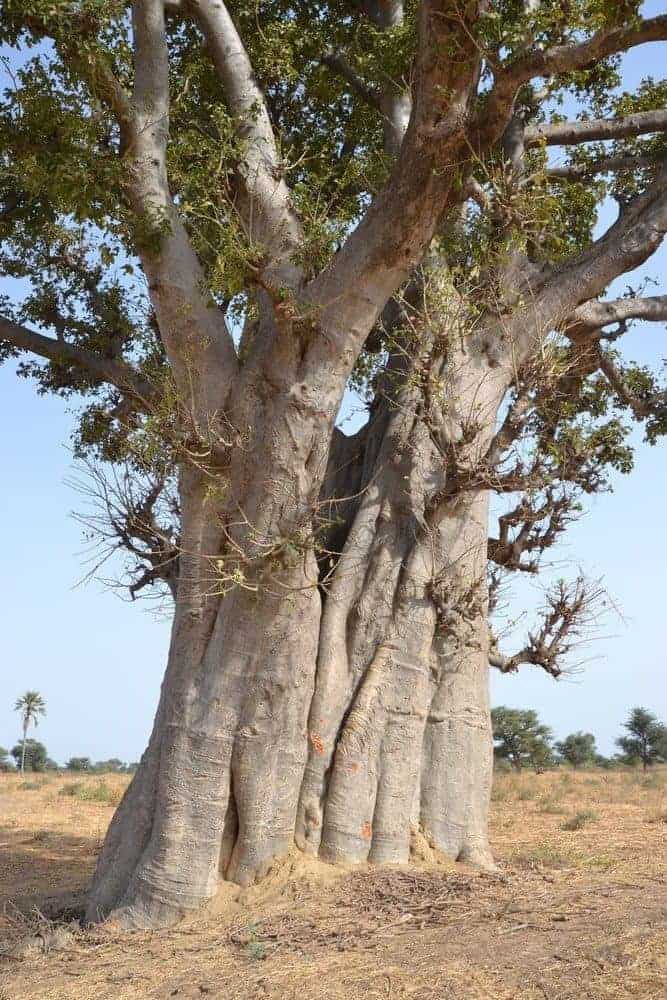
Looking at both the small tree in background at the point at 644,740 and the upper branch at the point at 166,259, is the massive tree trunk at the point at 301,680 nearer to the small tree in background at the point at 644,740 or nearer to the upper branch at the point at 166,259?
the upper branch at the point at 166,259

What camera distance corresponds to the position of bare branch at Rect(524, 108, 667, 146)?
8359mm

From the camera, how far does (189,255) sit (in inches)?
269

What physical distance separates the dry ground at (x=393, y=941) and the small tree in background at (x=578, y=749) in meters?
21.3

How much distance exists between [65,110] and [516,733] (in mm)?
21177

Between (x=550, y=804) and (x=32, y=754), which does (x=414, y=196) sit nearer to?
(x=550, y=804)

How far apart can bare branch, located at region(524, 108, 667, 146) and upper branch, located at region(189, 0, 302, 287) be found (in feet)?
8.10

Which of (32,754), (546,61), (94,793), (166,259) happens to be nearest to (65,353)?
(166,259)

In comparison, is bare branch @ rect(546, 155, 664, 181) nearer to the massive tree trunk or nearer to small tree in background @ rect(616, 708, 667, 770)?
the massive tree trunk

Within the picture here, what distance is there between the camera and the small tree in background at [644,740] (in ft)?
90.3

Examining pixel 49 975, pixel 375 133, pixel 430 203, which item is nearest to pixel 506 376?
pixel 430 203

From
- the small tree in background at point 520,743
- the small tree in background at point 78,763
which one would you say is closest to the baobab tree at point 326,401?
the small tree in background at point 520,743

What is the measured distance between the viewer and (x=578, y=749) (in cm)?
2950

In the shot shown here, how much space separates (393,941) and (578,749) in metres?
25.8

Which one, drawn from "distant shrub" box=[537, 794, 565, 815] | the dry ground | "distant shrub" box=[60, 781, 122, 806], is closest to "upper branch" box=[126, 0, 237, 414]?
the dry ground
